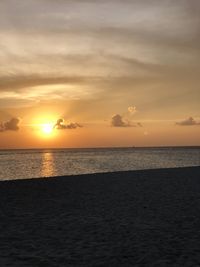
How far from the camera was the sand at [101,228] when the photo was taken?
387 inches

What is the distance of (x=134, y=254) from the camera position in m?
10.1

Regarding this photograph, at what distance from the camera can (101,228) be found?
13.3m

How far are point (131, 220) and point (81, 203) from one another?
17.0 feet

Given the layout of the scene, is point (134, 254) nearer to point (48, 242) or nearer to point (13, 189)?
point (48, 242)

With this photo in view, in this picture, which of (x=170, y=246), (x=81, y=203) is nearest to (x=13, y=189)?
(x=81, y=203)

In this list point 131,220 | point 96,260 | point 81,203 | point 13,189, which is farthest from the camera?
point 13,189

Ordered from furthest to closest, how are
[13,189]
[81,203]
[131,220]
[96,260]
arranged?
[13,189], [81,203], [131,220], [96,260]

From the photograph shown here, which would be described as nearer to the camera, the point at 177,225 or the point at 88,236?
the point at 88,236

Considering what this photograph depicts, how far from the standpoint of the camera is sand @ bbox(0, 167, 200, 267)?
9820mm

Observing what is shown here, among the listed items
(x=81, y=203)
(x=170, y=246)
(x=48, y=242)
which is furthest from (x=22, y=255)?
(x=81, y=203)

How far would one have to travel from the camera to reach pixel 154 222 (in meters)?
14.4

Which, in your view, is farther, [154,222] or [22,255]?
[154,222]

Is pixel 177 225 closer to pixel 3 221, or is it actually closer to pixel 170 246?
pixel 170 246

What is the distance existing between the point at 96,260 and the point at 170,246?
8.04 ft
